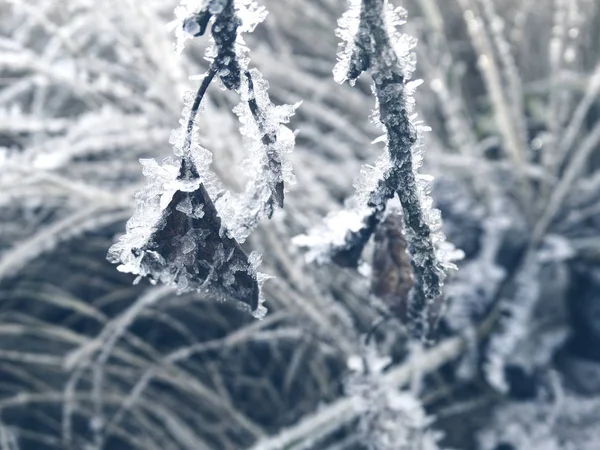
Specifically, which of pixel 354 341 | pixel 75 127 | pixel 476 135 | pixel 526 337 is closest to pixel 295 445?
pixel 354 341

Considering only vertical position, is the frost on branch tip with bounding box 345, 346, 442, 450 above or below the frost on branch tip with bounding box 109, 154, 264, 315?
below

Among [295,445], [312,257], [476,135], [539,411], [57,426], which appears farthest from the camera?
[476,135]

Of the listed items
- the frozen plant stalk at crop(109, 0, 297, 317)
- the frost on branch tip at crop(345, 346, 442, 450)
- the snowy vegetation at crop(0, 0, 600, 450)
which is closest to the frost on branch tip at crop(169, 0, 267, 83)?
the frozen plant stalk at crop(109, 0, 297, 317)

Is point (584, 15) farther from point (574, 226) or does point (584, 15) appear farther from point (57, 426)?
point (57, 426)

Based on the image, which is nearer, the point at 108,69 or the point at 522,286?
the point at 522,286

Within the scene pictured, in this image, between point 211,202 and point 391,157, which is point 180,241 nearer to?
point 211,202

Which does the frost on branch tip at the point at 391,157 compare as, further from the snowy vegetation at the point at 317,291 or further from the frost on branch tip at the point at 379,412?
the frost on branch tip at the point at 379,412

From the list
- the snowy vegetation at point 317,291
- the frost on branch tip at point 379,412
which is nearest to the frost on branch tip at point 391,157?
the snowy vegetation at point 317,291

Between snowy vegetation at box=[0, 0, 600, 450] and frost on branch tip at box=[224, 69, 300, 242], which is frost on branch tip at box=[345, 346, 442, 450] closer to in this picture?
snowy vegetation at box=[0, 0, 600, 450]
